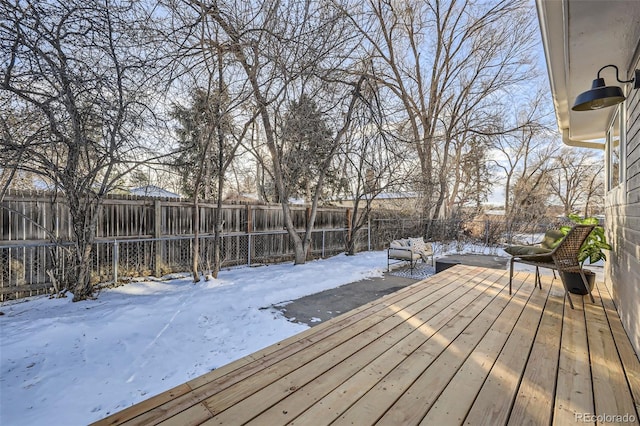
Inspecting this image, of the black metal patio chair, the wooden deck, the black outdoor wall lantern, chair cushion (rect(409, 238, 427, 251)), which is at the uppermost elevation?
the black outdoor wall lantern

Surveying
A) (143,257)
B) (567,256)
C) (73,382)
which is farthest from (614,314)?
(143,257)

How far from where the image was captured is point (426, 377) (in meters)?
1.75

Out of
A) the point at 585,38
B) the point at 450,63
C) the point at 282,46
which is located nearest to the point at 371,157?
the point at 282,46

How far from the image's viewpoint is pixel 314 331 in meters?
2.45

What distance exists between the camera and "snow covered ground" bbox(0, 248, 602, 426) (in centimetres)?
212

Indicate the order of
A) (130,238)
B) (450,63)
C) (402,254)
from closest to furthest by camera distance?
(130,238) < (402,254) < (450,63)

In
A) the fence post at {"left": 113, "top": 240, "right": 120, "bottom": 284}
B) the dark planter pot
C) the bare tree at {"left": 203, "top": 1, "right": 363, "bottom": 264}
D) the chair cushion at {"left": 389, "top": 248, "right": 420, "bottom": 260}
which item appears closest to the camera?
the dark planter pot

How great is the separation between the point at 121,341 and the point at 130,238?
2705 mm

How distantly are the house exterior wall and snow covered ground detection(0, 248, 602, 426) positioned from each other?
286 centimetres

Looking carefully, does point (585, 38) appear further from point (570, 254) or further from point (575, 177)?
point (575, 177)

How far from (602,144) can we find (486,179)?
12859mm

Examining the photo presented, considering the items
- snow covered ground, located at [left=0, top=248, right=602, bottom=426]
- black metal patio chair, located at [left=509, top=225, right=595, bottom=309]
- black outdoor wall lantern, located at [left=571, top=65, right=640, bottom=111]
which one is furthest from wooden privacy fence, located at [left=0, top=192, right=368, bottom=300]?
black outdoor wall lantern, located at [left=571, top=65, right=640, bottom=111]

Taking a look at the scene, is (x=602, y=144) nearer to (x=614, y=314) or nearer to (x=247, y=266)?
(x=614, y=314)

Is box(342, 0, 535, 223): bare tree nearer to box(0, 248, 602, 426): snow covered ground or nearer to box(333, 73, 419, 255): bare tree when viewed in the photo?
box(333, 73, 419, 255): bare tree
